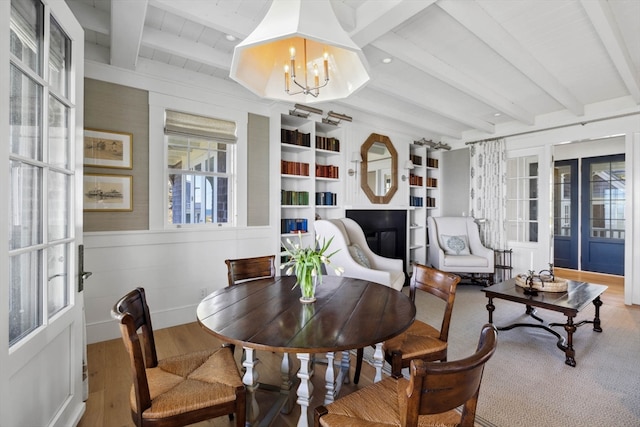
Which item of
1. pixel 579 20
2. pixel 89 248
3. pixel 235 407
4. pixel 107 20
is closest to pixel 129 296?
pixel 235 407

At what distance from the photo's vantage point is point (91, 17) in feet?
7.48

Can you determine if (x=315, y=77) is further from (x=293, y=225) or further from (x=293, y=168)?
(x=293, y=225)

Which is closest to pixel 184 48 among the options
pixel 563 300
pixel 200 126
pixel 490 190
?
pixel 200 126

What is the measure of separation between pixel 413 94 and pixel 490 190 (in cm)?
261

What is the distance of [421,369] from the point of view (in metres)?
0.80

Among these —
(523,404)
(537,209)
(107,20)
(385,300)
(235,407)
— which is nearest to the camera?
(235,407)

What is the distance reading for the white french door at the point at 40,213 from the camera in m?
1.16

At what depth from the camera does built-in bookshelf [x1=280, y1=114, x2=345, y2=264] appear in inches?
158

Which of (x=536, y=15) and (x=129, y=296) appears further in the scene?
(x=536, y=15)

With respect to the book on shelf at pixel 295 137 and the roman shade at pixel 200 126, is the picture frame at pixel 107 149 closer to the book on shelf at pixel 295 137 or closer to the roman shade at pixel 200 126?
the roman shade at pixel 200 126

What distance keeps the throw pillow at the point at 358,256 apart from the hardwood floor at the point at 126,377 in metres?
1.12

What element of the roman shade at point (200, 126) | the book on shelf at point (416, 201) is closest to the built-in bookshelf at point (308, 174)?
the roman shade at point (200, 126)

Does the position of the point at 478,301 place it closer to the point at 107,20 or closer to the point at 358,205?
the point at 358,205

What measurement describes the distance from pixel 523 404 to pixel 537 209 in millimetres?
3921
